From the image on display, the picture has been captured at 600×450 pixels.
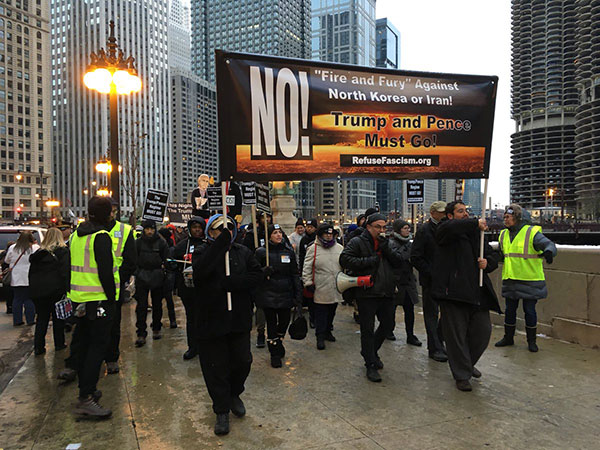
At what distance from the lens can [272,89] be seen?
497 cm

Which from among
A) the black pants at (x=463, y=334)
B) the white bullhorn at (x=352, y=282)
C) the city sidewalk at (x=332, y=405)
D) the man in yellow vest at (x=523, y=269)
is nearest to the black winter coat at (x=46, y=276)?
the city sidewalk at (x=332, y=405)

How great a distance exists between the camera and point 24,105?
374 feet

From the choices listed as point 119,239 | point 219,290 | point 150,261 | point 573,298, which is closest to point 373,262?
point 219,290

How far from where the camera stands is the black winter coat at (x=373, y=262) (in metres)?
5.39

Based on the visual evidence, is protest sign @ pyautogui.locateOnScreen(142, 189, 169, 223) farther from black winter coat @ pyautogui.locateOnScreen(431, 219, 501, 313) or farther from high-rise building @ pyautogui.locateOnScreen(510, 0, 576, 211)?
high-rise building @ pyautogui.locateOnScreen(510, 0, 576, 211)

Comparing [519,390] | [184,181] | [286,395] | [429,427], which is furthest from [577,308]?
[184,181]

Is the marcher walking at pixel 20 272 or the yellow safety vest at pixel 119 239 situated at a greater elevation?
the yellow safety vest at pixel 119 239

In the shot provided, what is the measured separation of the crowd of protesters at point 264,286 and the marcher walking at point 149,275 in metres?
0.02

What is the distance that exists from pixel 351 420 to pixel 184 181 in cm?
18218

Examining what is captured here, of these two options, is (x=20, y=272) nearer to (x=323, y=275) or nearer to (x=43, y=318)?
(x=43, y=318)

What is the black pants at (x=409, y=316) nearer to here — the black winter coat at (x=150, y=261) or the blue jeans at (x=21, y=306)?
the black winter coat at (x=150, y=261)

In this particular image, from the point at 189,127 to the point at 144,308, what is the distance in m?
179

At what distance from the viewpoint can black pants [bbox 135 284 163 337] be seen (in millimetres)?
7168

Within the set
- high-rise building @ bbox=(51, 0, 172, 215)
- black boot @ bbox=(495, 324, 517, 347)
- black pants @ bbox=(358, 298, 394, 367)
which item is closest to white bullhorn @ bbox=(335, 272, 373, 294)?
black pants @ bbox=(358, 298, 394, 367)
